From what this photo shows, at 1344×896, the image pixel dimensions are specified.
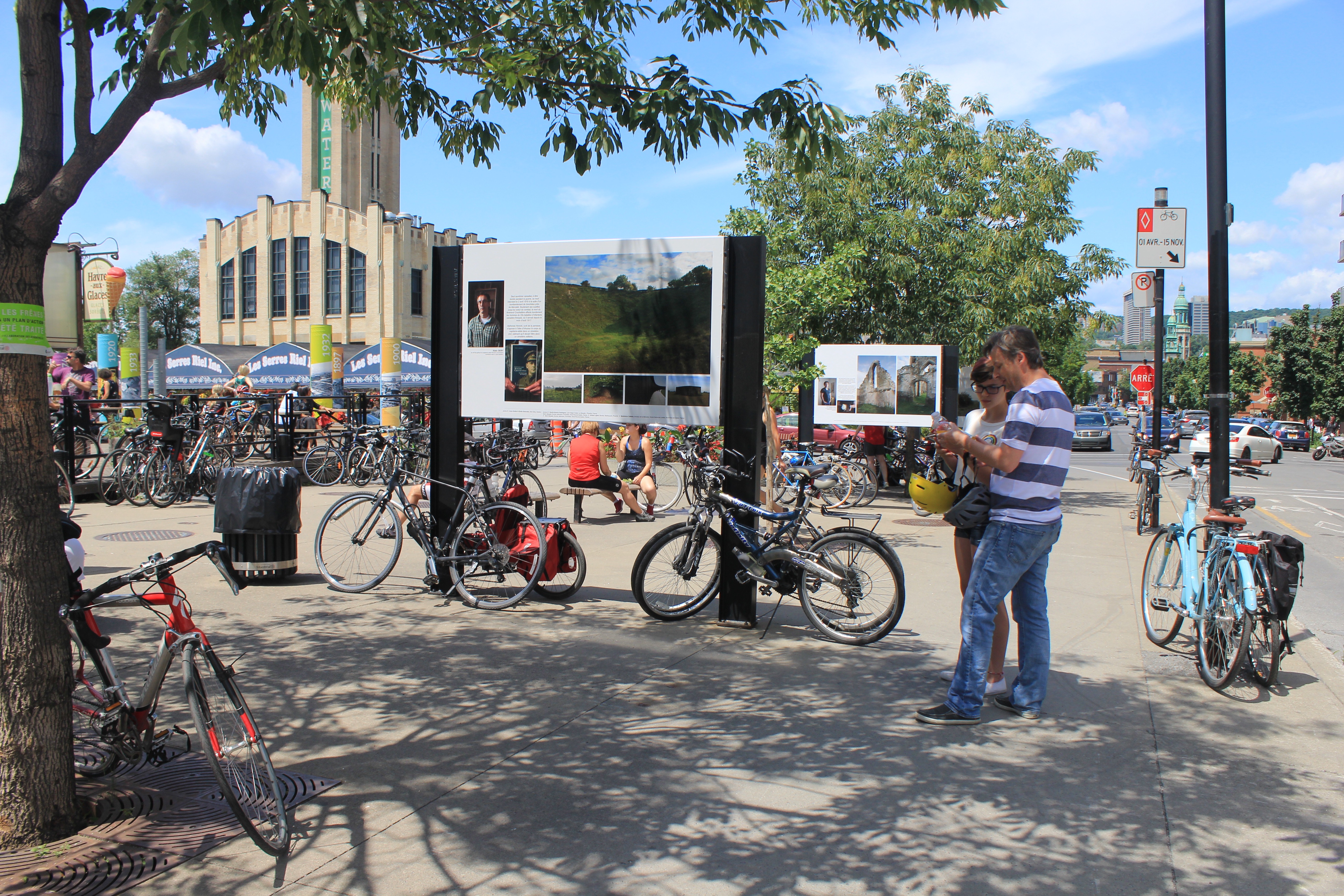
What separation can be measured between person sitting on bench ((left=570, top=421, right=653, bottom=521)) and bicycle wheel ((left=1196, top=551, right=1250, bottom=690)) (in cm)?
757

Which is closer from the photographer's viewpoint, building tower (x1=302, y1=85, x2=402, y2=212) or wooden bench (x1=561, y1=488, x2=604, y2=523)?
wooden bench (x1=561, y1=488, x2=604, y2=523)

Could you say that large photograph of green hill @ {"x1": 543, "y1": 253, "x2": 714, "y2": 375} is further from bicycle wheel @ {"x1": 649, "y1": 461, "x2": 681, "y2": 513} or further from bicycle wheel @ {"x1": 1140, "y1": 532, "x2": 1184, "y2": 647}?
bicycle wheel @ {"x1": 649, "y1": 461, "x2": 681, "y2": 513}

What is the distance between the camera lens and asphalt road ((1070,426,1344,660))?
809 cm

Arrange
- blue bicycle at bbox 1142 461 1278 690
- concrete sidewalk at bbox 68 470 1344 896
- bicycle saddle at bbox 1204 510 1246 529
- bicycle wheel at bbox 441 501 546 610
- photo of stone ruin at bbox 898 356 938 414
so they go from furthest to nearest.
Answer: photo of stone ruin at bbox 898 356 938 414 → bicycle wheel at bbox 441 501 546 610 → bicycle saddle at bbox 1204 510 1246 529 → blue bicycle at bbox 1142 461 1278 690 → concrete sidewalk at bbox 68 470 1344 896

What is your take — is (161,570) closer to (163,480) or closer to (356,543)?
(356,543)

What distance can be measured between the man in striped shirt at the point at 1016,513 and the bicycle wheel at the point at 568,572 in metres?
3.25

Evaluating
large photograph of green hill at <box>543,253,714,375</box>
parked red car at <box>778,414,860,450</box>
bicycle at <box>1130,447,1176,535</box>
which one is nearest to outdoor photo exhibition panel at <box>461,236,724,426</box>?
large photograph of green hill at <box>543,253,714,375</box>

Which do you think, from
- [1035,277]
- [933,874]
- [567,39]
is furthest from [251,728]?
[1035,277]

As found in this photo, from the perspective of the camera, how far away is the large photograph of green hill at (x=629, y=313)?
22.0ft

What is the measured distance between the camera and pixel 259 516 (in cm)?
750

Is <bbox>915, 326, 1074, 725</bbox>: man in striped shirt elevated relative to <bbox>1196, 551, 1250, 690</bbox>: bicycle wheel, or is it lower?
elevated

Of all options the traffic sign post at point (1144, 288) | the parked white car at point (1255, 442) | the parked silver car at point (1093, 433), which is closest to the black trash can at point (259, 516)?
the traffic sign post at point (1144, 288)

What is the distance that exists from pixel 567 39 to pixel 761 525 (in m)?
3.90

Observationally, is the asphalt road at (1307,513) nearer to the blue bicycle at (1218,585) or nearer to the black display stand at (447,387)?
the blue bicycle at (1218,585)
